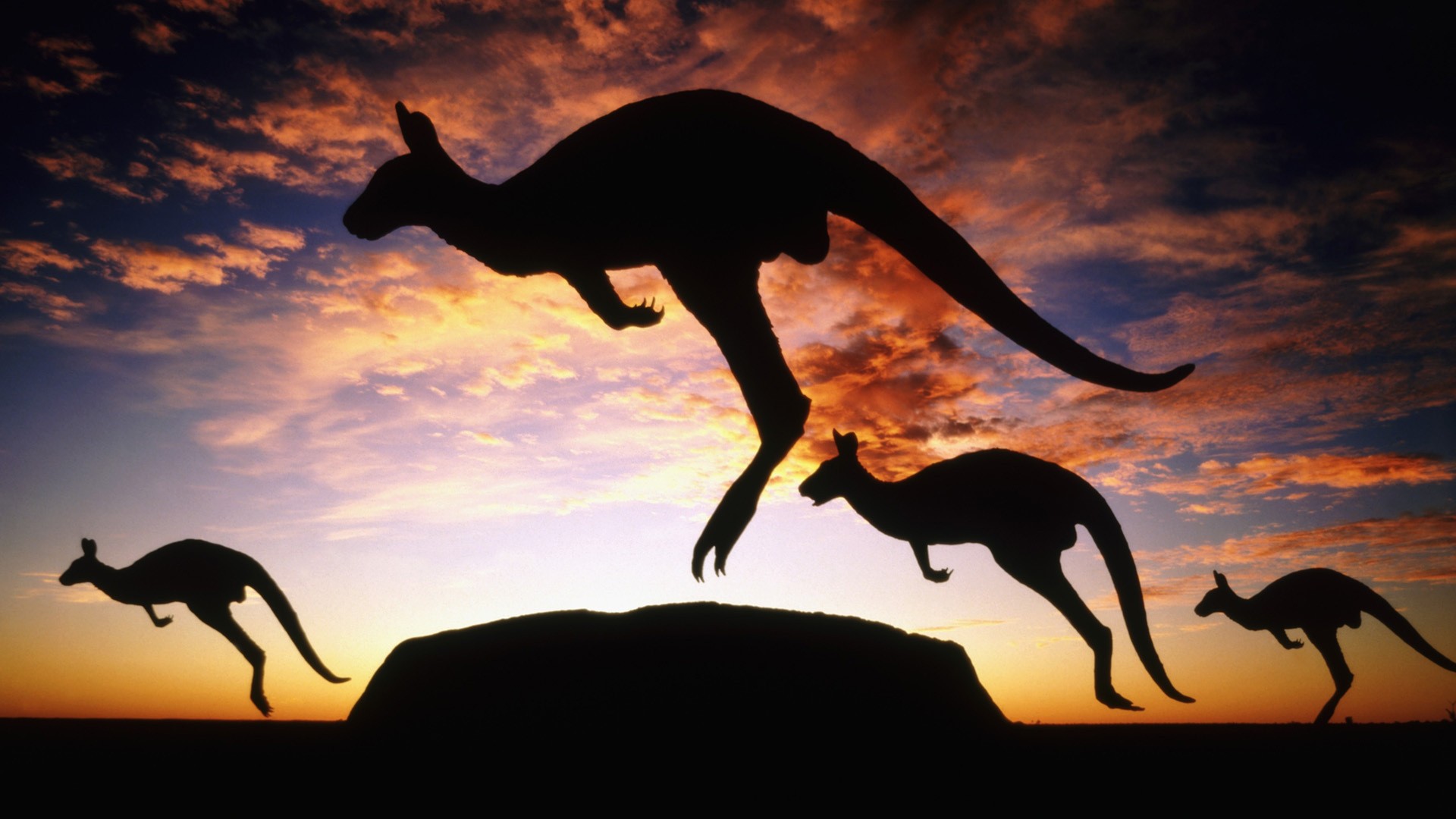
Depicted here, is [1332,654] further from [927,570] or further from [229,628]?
[229,628]

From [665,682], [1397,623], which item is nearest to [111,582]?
[665,682]

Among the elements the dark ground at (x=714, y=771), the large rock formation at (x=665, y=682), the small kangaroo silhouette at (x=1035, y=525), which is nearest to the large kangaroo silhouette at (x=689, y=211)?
the large rock formation at (x=665, y=682)

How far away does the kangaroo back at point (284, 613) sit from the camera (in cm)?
663

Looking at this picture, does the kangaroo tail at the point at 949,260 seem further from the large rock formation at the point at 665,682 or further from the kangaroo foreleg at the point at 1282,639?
the kangaroo foreleg at the point at 1282,639

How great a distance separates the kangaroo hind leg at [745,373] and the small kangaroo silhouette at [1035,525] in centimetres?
216

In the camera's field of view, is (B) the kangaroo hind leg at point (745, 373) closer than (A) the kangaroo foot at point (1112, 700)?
Yes

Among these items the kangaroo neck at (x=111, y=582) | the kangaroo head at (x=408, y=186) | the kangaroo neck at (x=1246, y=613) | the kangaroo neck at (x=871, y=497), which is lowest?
the kangaroo neck at (x=1246, y=613)

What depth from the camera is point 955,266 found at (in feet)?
10.8

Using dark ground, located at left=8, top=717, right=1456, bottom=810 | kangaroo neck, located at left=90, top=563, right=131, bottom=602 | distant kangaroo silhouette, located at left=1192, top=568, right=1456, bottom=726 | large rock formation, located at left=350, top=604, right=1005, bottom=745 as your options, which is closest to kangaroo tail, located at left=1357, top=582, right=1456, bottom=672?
distant kangaroo silhouette, located at left=1192, top=568, right=1456, bottom=726

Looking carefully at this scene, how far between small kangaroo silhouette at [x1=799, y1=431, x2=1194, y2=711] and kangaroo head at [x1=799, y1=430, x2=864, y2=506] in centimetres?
47

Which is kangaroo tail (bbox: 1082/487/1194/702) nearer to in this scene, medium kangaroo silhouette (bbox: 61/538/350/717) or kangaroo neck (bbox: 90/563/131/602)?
medium kangaroo silhouette (bbox: 61/538/350/717)

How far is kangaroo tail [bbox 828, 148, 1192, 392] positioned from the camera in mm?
3137

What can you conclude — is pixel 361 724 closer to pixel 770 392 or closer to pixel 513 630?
pixel 513 630

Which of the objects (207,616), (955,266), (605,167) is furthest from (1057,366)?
(207,616)
